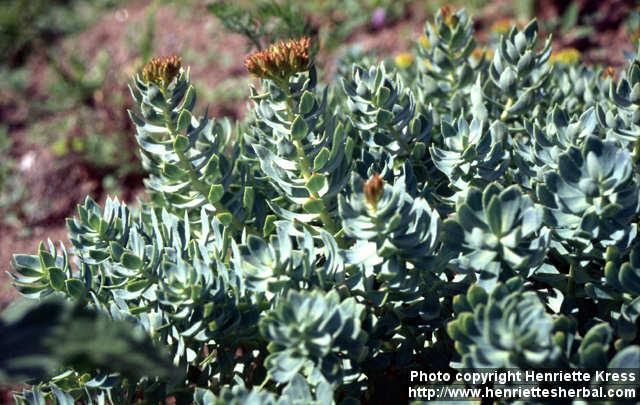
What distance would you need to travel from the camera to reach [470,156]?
177 centimetres

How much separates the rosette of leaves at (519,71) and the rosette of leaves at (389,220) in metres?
0.72

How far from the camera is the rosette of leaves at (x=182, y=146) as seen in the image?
6.03ft

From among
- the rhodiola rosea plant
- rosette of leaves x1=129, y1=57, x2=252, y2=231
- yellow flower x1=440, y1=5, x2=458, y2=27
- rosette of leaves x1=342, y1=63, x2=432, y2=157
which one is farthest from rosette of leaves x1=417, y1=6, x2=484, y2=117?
rosette of leaves x1=129, y1=57, x2=252, y2=231

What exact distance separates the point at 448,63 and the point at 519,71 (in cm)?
32

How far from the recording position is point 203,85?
14.9 feet

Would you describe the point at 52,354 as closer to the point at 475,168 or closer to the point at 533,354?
the point at 533,354

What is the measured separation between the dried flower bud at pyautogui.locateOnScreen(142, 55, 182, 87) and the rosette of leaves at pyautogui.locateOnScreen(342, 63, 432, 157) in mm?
510

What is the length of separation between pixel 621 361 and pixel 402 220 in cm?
58

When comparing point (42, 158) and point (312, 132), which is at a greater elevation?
point (42, 158)

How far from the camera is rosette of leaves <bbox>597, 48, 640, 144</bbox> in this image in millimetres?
1831

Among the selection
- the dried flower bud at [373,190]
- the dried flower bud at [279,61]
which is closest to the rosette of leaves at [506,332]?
the dried flower bud at [373,190]

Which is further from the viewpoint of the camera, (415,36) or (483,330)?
(415,36)

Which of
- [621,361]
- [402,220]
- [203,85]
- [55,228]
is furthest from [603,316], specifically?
[203,85]

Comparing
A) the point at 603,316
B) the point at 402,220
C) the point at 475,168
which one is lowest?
the point at 603,316
